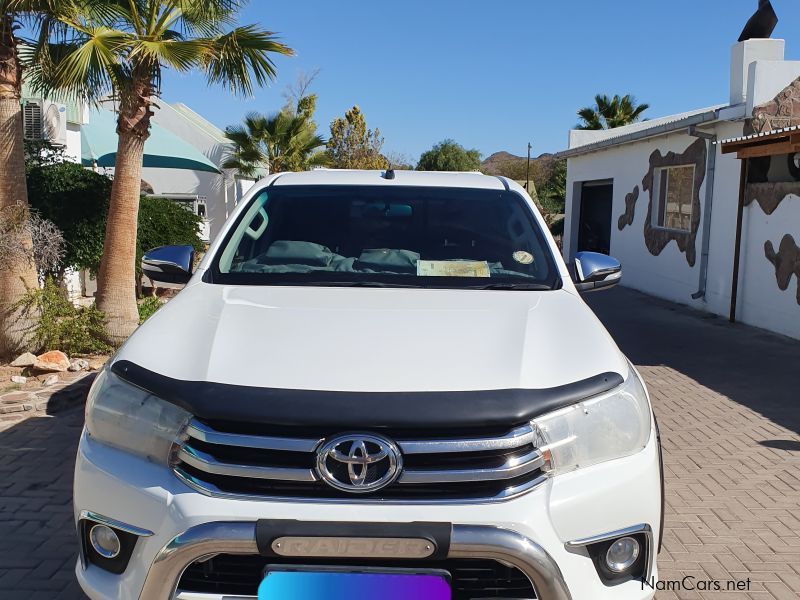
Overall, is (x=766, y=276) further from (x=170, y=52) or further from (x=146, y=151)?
(x=146, y=151)

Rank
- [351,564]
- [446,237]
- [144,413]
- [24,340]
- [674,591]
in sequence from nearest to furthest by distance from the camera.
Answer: [351,564], [144,413], [674,591], [446,237], [24,340]

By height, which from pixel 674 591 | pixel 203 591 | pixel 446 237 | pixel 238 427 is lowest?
pixel 674 591

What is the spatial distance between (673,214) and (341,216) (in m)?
11.3

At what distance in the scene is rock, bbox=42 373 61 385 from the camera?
6589 mm

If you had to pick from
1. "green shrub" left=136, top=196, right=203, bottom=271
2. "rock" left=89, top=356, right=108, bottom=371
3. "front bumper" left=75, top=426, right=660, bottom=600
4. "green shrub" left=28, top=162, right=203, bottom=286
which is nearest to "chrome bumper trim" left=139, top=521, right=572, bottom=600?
"front bumper" left=75, top=426, right=660, bottom=600

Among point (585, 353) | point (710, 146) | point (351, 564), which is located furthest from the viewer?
point (710, 146)

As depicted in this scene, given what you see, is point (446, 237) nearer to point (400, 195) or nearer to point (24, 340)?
point (400, 195)

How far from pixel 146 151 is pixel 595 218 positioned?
1089cm

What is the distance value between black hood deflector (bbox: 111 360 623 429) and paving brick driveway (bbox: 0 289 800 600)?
160cm

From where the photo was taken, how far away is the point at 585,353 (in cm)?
255

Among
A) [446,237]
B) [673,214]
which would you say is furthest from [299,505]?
[673,214]

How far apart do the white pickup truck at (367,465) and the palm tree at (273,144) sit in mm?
23674

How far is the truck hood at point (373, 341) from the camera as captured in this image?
2293 millimetres

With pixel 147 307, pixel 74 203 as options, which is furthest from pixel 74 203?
pixel 147 307
